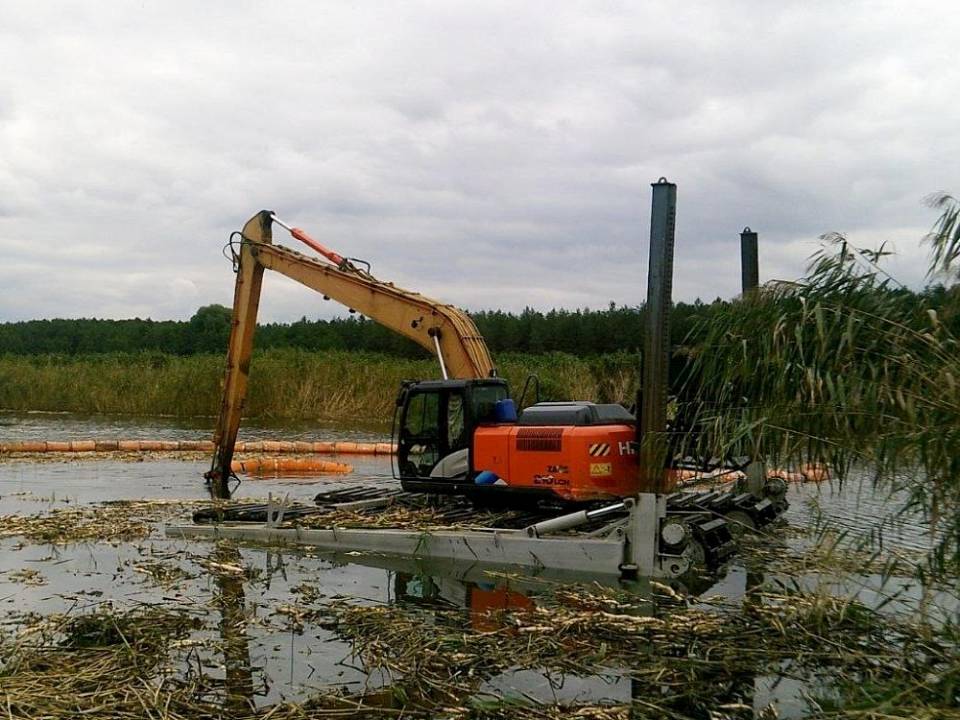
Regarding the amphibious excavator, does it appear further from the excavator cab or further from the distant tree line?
the distant tree line

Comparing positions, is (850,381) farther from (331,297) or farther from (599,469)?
(331,297)

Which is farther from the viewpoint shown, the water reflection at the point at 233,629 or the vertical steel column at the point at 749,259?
the vertical steel column at the point at 749,259

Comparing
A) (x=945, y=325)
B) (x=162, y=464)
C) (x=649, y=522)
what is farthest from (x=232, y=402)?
(x=945, y=325)

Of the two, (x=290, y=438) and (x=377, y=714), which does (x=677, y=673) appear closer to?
(x=377, y=714)

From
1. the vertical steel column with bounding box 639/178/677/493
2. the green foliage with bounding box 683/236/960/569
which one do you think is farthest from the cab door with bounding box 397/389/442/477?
the green foliage with bounding box 683/236/960/569

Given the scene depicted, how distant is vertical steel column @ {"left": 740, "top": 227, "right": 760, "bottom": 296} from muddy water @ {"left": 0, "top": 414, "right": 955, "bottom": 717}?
3196mm

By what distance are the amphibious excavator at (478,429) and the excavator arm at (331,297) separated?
0.07ft

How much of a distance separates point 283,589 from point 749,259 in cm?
723

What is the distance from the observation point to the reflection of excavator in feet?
34.9

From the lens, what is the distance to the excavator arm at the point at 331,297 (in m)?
13.3

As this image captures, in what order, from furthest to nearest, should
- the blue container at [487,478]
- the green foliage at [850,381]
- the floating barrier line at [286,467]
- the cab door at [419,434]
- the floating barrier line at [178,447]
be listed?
the floating barrier line at [178,447], the floating barrier line at [286,467], the cab door at [419,434], the blue container at [487,478], the green foliage at [850,381]

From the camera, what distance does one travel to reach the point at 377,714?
5.68 metres

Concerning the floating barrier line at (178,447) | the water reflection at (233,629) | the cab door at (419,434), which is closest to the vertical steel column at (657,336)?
the cab door at (419,434)

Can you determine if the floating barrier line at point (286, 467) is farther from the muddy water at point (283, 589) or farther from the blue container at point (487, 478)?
the blue container at point (487, 478)
